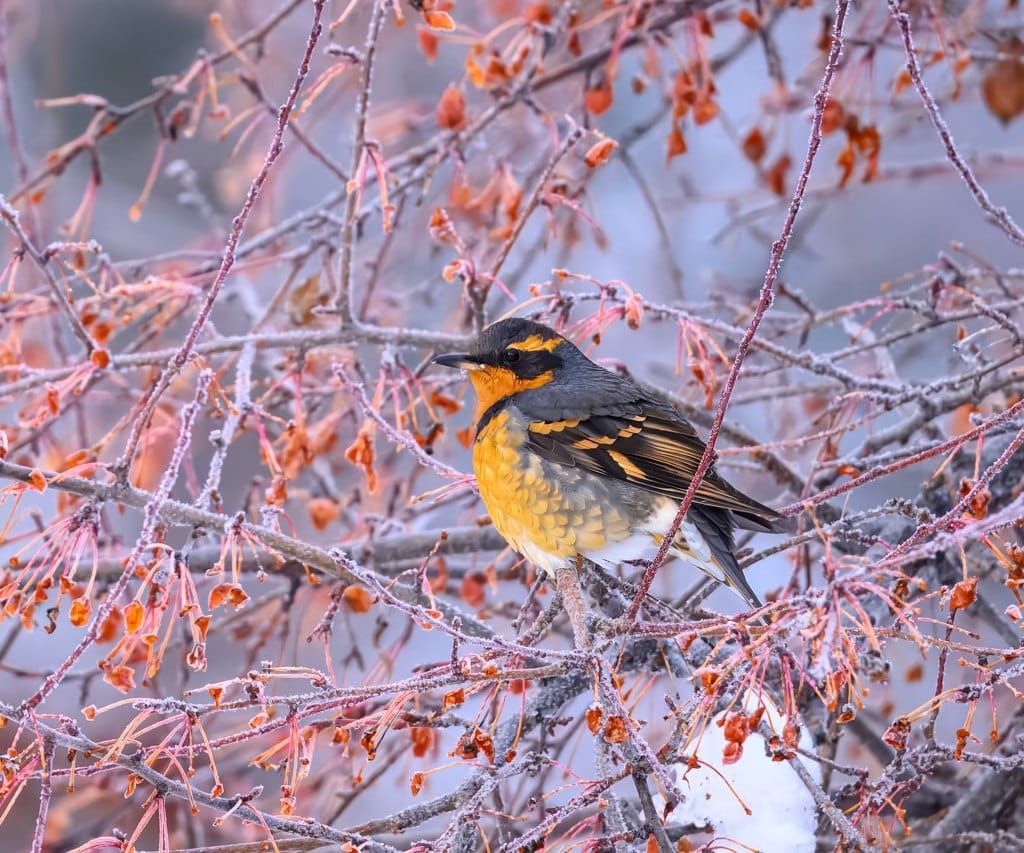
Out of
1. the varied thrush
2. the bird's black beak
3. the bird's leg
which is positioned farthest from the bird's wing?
the bird's leg

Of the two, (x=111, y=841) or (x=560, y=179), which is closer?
(x=111, y=841)

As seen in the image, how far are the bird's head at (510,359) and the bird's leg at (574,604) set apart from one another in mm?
802

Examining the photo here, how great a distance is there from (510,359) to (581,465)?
1.48 ft

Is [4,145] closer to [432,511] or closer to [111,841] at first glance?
[432,511]

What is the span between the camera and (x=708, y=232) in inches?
343

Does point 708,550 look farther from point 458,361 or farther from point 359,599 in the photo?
point 359,599

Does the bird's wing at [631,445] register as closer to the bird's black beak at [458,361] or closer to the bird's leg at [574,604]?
the bird's black beak at [458,361]

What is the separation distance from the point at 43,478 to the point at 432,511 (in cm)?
230

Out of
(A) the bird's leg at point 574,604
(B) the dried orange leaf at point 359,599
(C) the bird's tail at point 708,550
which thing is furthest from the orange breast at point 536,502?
(B) the dried orange leaf at point 359,599

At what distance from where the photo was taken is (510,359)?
3.69 m

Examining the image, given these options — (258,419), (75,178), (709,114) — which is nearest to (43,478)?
(258,419)

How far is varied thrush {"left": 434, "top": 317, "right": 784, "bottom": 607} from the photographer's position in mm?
3227

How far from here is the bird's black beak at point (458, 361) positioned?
348cm

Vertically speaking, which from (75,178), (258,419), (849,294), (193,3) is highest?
(193,3)
